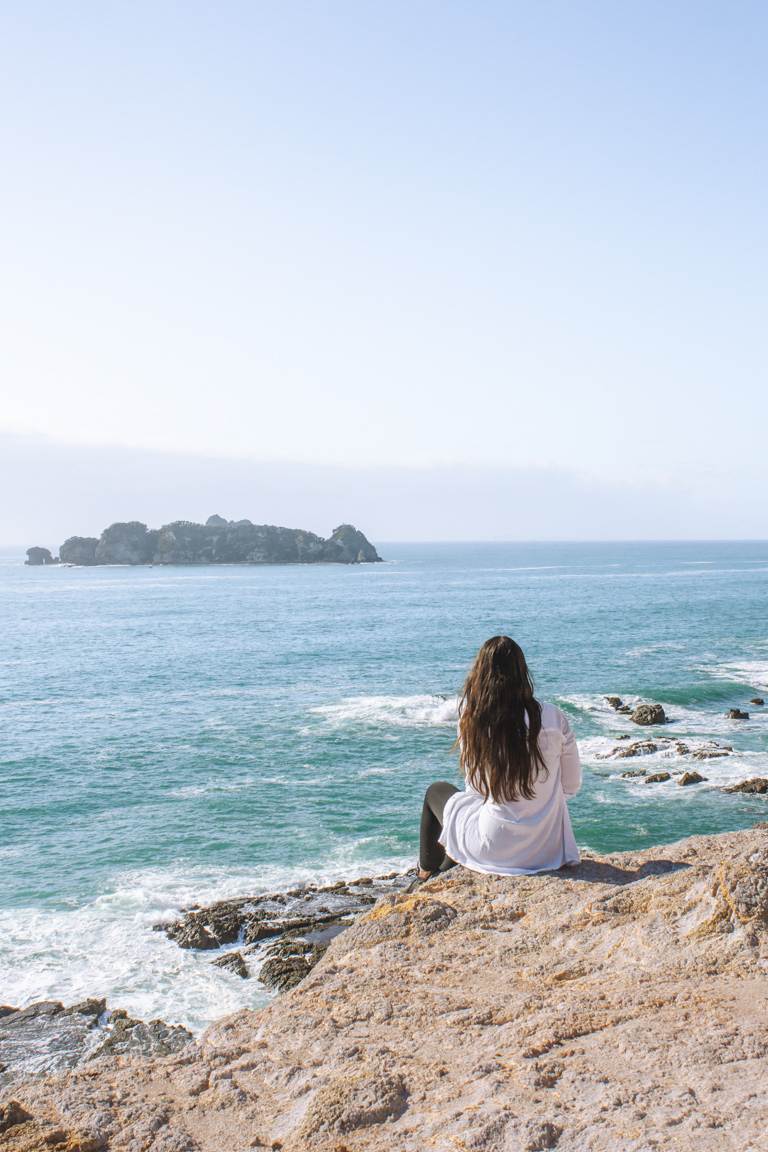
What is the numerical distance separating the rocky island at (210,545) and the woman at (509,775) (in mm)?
167749

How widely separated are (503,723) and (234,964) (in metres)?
11.3

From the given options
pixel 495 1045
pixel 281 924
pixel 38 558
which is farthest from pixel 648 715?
pixel 38 558

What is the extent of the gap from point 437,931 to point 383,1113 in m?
2.59

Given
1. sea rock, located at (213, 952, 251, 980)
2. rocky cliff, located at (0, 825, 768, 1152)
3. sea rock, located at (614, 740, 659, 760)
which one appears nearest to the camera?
rocky cliff, located at (0, 825, 768, 1152)

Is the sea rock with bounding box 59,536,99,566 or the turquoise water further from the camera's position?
the sea rock with bounding box 59,536,99,566

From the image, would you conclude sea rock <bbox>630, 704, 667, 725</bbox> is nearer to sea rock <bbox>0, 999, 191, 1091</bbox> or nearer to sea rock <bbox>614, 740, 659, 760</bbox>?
sea rock <bbox>614, 740, 659, 760</bbox>

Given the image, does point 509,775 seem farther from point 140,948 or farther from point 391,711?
point 391,711

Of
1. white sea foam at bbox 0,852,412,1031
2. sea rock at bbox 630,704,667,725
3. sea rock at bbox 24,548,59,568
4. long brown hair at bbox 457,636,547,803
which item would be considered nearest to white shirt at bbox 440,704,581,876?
long brown hair at bbox 457,636,547,803

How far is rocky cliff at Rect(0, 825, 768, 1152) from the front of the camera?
427 cm

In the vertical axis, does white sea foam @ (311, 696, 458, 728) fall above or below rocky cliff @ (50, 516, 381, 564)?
below

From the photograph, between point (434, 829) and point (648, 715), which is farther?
point (648, 715)

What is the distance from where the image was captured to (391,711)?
39219 millimetres

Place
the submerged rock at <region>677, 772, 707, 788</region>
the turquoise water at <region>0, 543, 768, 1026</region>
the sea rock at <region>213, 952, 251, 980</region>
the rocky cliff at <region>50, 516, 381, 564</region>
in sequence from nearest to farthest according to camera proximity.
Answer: the sea rock at <region>213, 952, 251, 980</region> < the turquoise water at <region>0, 543, 768, 1026</region> < the submerged rock at <region>677, 772, 707, 788</region> < the rocky cliff at <region>50, 516, 381, 564</region>

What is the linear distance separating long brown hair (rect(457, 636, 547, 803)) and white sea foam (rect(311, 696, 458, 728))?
1158 inches
